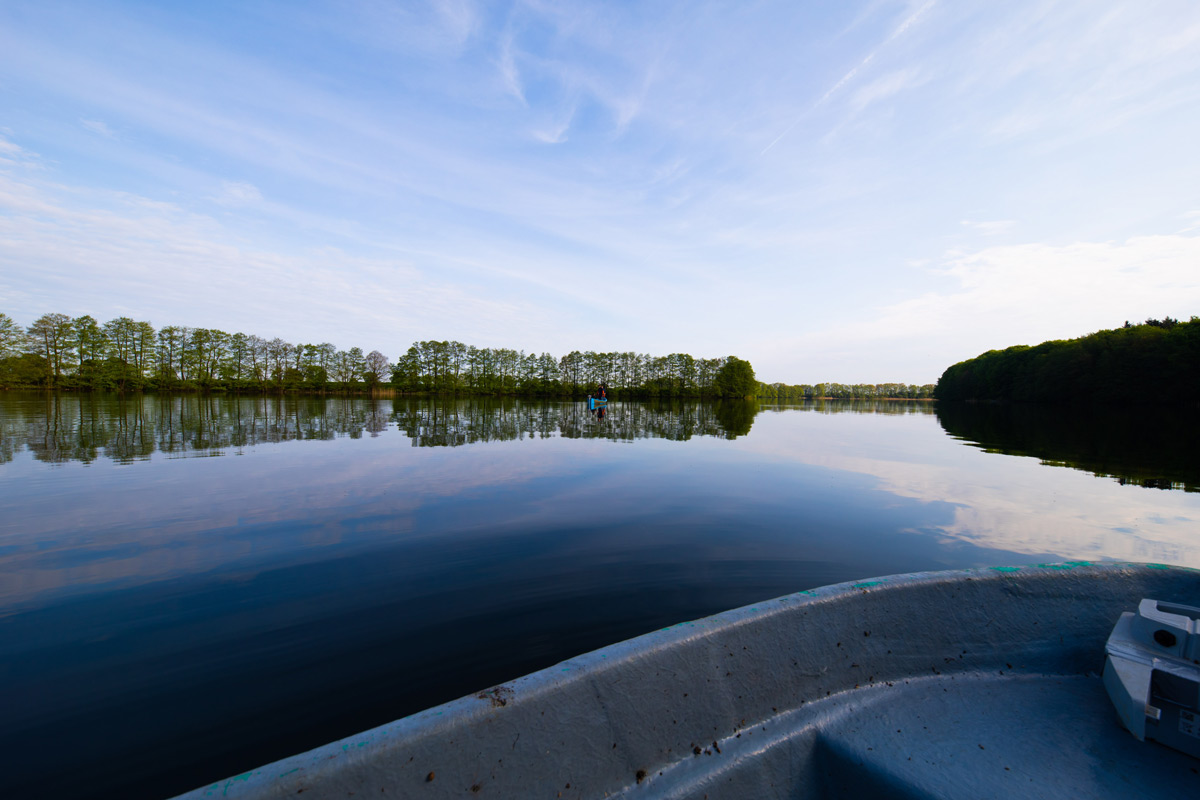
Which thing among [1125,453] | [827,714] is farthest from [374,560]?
[1125,453]

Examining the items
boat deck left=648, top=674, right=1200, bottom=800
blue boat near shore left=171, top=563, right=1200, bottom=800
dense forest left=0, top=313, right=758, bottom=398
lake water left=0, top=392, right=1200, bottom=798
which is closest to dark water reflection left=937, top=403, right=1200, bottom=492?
lake water left=0, top=392, right=1200, bottom=798

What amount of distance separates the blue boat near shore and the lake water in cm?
150

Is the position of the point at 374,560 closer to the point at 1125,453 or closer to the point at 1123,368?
the point at 1125,453

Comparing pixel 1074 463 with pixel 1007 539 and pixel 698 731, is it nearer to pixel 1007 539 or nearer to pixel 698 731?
pixel 1007 539

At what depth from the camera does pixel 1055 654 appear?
2.63m

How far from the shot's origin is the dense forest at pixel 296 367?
54375 millimetres

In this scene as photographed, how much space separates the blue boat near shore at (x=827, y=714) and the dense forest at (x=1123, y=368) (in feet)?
234

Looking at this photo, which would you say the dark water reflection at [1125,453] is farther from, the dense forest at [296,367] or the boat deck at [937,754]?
the dense forest at [296,367]

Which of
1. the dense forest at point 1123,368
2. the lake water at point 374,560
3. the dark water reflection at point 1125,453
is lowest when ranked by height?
the lake water at point 374,560

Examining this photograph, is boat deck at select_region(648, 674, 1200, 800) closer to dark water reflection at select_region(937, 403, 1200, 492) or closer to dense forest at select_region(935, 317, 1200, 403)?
dark water reflection at select_region(937, 403, 1200, 492)

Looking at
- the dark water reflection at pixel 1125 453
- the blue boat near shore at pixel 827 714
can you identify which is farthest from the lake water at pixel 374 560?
the blue boat near shore at pixel 827 714

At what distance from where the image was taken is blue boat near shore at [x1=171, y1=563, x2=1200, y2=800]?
148cm

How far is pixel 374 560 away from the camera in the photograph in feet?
15.9

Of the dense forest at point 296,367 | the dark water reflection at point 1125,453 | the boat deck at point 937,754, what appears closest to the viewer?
the boat deck at point 937,754
